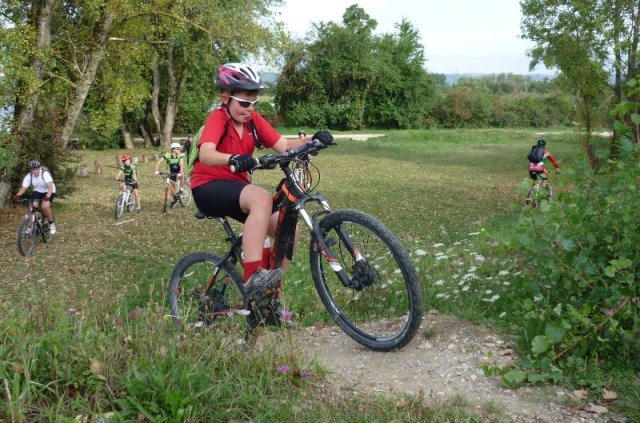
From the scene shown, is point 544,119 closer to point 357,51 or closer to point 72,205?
point 357,51

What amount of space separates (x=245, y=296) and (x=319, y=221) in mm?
780

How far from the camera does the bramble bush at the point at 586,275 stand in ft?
12.7

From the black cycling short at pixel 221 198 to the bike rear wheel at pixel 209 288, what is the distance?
526 mm

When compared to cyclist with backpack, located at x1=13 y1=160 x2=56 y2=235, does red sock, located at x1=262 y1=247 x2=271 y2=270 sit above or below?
above

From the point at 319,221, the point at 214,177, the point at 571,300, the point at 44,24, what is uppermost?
the point at 44,24

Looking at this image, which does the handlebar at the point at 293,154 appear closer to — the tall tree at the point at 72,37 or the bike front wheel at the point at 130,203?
the tall tree at the point at 72,37

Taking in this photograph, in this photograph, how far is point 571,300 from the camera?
170 inches

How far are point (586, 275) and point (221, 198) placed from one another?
2.70 m

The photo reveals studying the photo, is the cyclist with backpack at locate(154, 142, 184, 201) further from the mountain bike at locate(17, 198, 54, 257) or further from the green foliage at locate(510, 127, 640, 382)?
the green foliage at locate(510, 127, 640, 382)

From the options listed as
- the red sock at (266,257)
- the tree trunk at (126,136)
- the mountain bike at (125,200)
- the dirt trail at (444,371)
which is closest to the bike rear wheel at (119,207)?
the mountain bike at (125,200)

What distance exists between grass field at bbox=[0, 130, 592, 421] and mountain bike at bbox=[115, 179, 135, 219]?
0.33 metres

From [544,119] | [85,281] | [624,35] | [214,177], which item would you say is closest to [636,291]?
[214,177]

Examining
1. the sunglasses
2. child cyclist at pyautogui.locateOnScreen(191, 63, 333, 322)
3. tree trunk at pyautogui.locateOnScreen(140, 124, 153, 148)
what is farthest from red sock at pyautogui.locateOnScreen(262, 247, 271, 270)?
tree trunk at pyautogui.locateOnScreen(140, 124, 153, 148)

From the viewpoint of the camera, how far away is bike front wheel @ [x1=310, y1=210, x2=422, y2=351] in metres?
4.21
